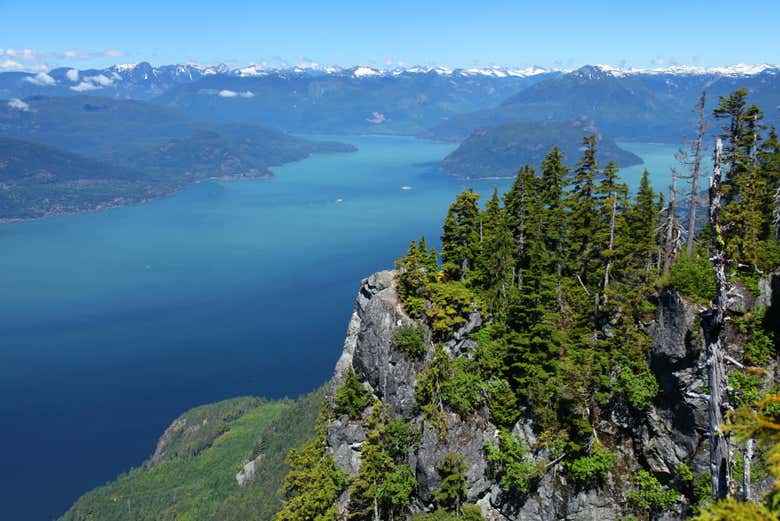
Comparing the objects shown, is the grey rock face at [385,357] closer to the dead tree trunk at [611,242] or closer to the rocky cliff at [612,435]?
the rocky cliff at [612,435]

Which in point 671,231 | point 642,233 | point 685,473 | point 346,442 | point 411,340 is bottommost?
point 346,442

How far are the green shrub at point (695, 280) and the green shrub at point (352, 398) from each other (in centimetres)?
2644

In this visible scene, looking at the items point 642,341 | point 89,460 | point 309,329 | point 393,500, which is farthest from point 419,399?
point 309,329

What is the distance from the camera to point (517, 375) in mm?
37406

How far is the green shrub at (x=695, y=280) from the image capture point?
3083cm

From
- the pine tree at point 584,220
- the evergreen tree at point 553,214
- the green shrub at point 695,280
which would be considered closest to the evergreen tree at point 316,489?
the evergreen tree at point 553,214

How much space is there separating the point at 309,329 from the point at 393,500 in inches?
5840


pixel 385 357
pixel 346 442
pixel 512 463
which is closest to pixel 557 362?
pixel 512 463

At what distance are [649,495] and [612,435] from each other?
12.3 ft

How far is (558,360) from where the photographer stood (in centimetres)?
3603

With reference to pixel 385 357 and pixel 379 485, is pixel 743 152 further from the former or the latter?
pixel 379 485

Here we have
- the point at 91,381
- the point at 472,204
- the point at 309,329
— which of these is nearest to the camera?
the point at 472,204

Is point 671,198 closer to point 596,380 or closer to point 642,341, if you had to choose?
point 642,341

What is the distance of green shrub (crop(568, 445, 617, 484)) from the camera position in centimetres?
→ 3238
